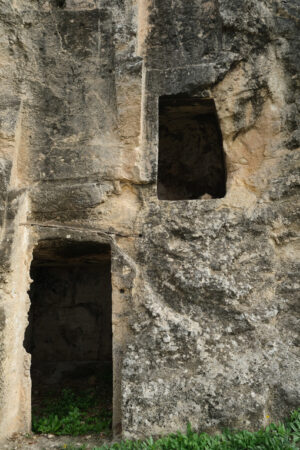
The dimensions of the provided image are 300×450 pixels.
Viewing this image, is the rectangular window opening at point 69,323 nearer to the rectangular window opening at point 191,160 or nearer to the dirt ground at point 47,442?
the rectangular window opening at point 191,160

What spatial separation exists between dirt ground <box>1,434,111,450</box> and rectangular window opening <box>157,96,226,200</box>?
3538 mm

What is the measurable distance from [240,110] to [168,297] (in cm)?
206

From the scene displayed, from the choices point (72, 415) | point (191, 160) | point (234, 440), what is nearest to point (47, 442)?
point (72, 415)

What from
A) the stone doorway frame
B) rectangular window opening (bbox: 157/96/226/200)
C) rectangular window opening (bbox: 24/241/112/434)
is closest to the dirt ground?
the stone doorway frame

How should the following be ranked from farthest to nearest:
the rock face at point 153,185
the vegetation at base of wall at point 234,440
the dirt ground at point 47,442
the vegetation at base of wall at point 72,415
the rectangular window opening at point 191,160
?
the rectangular window opening at point 191,160 < the vegetation at base of wall at point 72,415 < the rock face at point 153,185 < the dirt ground at point 47,442 < the vegetation at base of wall at point 234,440

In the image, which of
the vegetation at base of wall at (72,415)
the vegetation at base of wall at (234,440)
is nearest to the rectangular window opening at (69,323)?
the vegetation at base of wall at (72,415)

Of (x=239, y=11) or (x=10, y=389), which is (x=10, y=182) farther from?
(x=239, y=11)

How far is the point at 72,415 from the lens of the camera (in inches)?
205

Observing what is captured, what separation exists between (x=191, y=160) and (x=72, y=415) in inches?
156

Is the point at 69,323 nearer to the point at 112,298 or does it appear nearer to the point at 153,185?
the point at 112,298

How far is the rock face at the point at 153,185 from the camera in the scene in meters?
4.41

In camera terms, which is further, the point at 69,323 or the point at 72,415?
the point at 69,323

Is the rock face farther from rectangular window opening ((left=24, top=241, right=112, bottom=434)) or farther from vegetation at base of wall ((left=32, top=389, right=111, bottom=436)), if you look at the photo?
rectangular window opening ((left=24, top=241, right=112, bottom=434))

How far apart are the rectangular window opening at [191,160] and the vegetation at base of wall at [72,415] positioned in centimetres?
307
